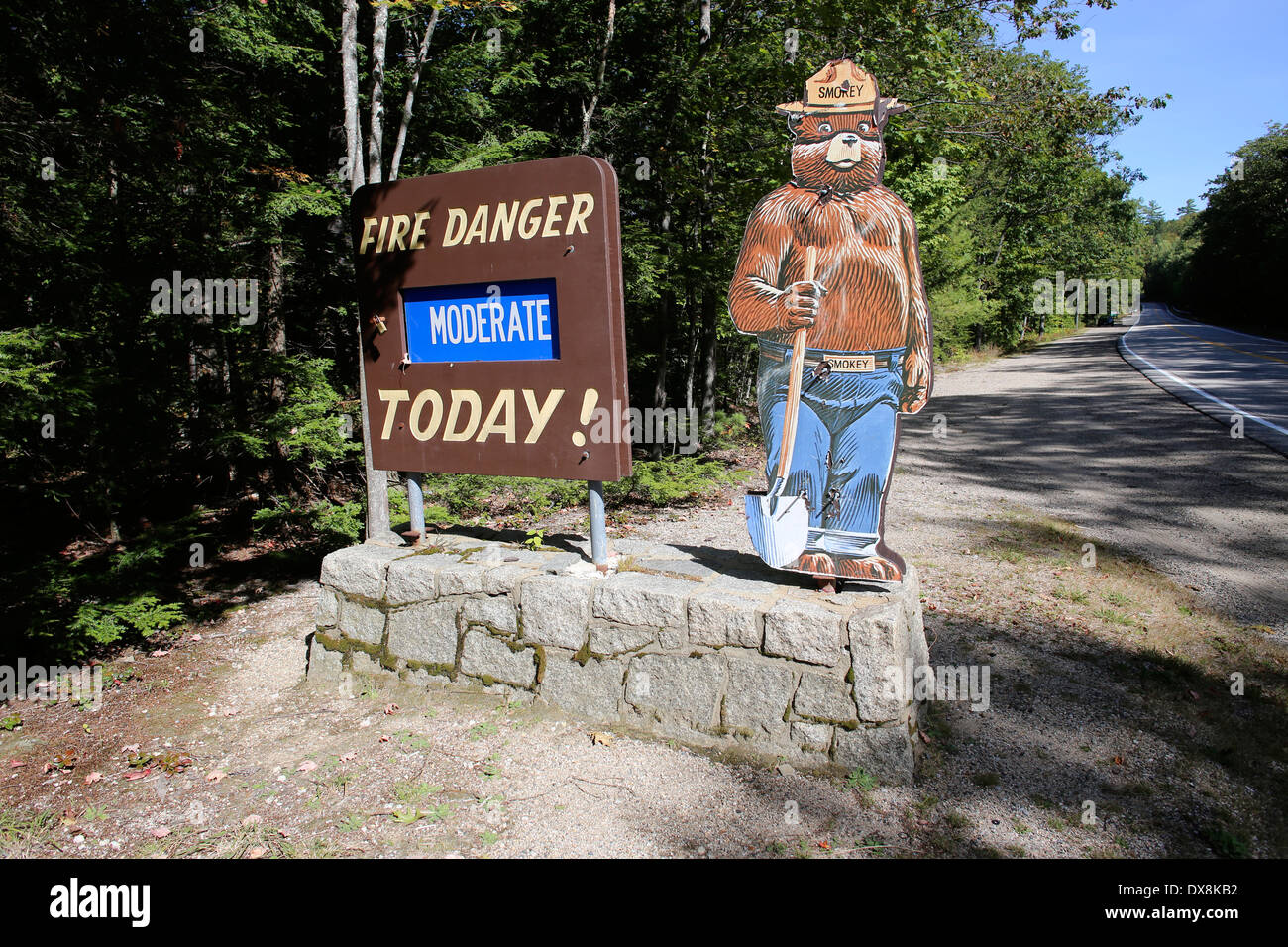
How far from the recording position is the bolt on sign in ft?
12.5

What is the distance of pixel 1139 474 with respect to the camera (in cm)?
890

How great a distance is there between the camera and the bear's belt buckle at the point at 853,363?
370cm

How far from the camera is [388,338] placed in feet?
14.8

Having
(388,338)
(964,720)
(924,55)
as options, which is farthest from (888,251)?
(924,55)

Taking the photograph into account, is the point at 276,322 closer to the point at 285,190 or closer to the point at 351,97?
the point at 285,190

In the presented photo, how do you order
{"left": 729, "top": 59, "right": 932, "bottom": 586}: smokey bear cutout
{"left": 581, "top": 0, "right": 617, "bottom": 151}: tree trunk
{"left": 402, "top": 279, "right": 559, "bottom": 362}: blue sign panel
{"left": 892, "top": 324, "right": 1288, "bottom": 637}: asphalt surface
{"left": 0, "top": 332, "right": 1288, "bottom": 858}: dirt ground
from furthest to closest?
{"left": 581, "top": 0, "right": 617, "bottom": 151}: tree trunk → {"left": 892, "top": 324, "right": 1288, "bottom": 637}: asphalt surface → {"left": 402, "top": 279, "right": 559, "bottom": 362}: blue sign panel → {"left": 729, "top": 59, "right": 932, "bottom": 586}: smokey bear cutout → {"left": 0, "top": 332, "right": 1288, "bottom": 858}: dirt ground

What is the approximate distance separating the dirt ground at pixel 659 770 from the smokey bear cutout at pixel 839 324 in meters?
1.13

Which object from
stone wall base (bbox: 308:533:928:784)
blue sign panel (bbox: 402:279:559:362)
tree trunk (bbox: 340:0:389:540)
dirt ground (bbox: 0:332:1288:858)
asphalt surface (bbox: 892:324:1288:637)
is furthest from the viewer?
Answer: asphalt surface (bbox: 892:324:1288:637)

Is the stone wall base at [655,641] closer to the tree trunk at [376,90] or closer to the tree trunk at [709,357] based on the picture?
the tree trunk at [376,90]

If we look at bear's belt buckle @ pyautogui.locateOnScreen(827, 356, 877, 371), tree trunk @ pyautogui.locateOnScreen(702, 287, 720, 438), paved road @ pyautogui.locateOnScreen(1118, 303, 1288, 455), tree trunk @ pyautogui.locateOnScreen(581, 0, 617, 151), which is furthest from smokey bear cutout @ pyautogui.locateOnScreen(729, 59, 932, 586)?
paved road @ pyautogui.locateOnScreen(1118, 303, 1288, 455)

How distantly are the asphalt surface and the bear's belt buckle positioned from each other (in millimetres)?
3536

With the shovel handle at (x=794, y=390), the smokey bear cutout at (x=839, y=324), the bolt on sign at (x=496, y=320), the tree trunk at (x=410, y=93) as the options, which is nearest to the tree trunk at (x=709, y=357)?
the tree trunk at (x=410, y=93)

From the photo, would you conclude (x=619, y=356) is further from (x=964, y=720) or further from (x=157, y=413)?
(x=157, y=413)

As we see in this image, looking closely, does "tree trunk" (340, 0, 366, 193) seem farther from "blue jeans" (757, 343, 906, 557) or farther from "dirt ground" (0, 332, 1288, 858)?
"blue jeans" (757, 343, 906, 557)
